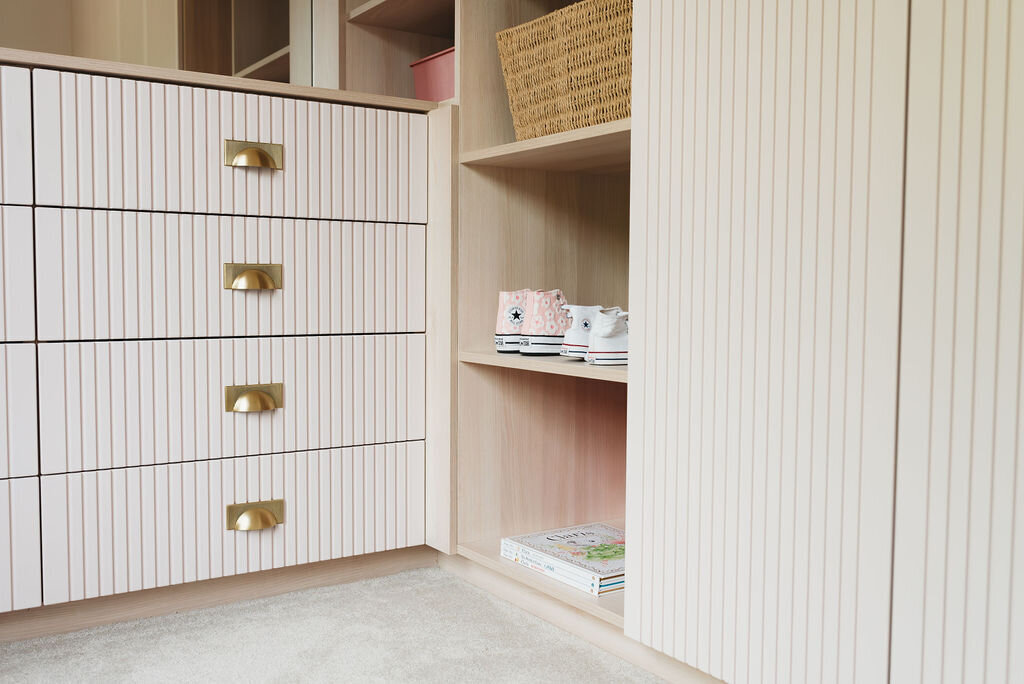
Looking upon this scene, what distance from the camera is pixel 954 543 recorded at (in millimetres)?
911

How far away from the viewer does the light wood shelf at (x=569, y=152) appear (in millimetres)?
1421

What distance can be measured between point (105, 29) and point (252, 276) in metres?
1.12

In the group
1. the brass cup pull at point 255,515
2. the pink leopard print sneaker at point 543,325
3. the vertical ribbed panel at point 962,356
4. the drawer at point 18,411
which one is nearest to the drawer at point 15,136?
the drawer at point 18,411

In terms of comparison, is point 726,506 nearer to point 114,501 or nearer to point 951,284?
point 951,284

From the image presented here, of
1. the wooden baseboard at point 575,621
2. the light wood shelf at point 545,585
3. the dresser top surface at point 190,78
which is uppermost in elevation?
the dresser top surface at point 190,78

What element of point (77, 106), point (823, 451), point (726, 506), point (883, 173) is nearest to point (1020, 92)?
point (883, 173)

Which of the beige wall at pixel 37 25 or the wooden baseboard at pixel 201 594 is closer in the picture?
the wooden baseboard at pixel 201 594

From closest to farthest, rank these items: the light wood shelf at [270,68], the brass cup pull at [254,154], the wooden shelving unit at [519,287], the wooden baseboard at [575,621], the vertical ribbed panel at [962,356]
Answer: the vertical ribbed panel at [962,356] → the wooden baseboard at [575,621] → the brass cup pull at [254,154] → the wooden shelving unit at [519,287] → the light wood shelf at [270,68]

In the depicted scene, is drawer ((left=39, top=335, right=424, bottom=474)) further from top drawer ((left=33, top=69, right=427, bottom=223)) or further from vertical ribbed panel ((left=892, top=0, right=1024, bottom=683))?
vertical ribbed panel ((left=892, top=0, right=1024, bottom=683))

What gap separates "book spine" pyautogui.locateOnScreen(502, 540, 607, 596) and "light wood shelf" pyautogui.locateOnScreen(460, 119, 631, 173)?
74 centimetres

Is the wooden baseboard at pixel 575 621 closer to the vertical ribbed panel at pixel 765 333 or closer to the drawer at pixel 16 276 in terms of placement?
the vertical ribbed panel at pixel 765 333

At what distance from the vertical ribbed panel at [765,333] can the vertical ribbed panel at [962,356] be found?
25mm

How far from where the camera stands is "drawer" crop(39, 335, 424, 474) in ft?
4.83

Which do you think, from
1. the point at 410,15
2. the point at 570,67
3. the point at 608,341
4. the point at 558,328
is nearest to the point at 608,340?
the point at 608,341
